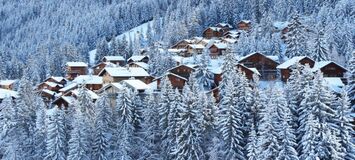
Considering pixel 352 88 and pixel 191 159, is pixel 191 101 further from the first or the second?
pixel 352 88

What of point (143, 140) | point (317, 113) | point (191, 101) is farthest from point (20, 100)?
point (317, 113)

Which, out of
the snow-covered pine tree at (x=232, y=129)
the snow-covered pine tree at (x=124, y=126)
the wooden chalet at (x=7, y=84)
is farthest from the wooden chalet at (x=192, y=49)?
the snow-covered pine tree at (x=232, y=129)

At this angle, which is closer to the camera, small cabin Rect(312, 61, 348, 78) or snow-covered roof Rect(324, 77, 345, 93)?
snow-covered roof Rect(324, 77, 345, 93)

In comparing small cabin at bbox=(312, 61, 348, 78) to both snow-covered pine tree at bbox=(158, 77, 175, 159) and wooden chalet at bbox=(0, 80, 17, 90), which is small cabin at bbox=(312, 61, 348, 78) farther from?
wooden chalet at bbox=(0, 80, 17, 90)

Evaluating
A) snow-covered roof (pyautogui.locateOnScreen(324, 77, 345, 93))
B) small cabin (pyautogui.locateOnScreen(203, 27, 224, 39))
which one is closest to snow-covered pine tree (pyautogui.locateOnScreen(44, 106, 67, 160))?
snow-covered roof (pyautogui.locateOnScreen(324, 77, 345, 93))

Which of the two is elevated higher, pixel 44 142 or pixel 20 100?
pixel 20 100
